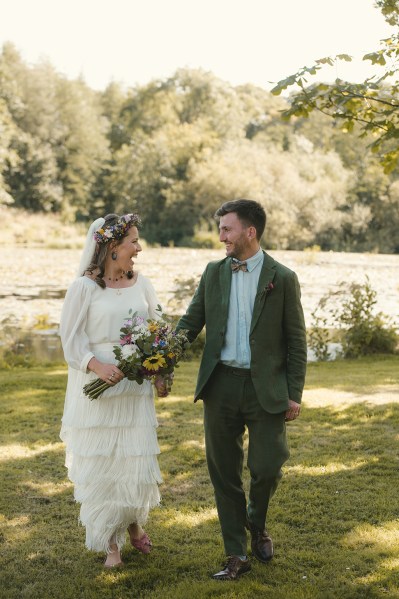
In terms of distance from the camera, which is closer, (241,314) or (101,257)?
(241,314)

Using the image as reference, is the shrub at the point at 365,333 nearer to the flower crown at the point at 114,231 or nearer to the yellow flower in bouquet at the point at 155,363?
the flower crown at the point at 114,231

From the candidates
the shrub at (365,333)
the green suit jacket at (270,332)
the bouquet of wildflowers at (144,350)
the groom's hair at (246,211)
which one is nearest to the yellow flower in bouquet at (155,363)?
the bouquet of wildflowers at (144,350)

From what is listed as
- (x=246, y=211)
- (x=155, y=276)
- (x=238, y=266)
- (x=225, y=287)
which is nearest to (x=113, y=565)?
(x=225, y=287)

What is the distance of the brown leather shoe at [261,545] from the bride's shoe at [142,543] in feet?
2.13

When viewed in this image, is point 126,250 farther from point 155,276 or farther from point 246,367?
point 155,276

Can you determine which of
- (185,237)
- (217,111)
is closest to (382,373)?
(185,237)

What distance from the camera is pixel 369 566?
4.22 metres

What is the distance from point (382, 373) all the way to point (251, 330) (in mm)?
6549

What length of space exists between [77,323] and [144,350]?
1.54 ft

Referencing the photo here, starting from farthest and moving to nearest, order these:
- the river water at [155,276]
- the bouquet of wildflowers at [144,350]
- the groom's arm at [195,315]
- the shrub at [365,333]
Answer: the river water at [155,276]
the shrub at [365,333]
the groom's arm at [195,315]
the bouquet of wildflowers at [144,350]

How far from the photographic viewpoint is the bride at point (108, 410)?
4215mm

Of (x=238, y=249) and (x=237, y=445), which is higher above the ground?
(x=238, y=249)

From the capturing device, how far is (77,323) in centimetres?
418

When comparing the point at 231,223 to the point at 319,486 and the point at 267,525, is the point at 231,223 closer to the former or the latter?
the point at 267,525
